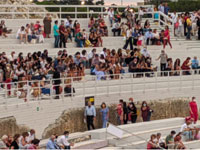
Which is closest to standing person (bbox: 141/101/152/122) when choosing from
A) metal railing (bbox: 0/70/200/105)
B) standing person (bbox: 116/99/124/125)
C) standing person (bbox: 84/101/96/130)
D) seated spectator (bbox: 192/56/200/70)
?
standing person (bbox: 116/99/124/125)

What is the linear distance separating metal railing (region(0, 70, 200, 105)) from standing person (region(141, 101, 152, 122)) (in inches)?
47.8

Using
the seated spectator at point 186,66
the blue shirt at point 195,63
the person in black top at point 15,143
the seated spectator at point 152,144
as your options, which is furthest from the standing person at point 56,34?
the person in black top at point 15,143

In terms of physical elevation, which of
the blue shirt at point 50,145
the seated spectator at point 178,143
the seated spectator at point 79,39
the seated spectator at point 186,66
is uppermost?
the seated spectator at point 79,39

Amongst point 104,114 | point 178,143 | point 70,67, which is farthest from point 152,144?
point 70,67

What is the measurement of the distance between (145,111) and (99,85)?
2198 millimetres

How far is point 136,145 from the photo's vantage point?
2609cm

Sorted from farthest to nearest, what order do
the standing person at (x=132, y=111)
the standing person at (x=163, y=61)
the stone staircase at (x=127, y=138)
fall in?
the standing person at (x=163, y=61)
the standing person at (x=132, y=111)
the stone staircase at (x=127, y=138)

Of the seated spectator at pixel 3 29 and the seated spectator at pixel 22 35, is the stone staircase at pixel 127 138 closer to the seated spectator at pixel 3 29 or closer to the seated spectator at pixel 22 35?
the seated spectator at pixel 22 35

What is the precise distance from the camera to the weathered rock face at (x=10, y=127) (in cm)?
2616

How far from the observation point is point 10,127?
86.9 feet

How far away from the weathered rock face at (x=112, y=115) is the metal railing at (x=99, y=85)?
2.00ft

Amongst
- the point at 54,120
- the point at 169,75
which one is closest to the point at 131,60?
the point at 169,75

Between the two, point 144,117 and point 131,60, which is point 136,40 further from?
point 144,117

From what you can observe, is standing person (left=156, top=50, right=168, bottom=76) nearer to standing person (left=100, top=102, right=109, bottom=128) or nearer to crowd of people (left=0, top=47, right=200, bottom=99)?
crowd of people (left=0, top=47, right=200, bottom=99)
